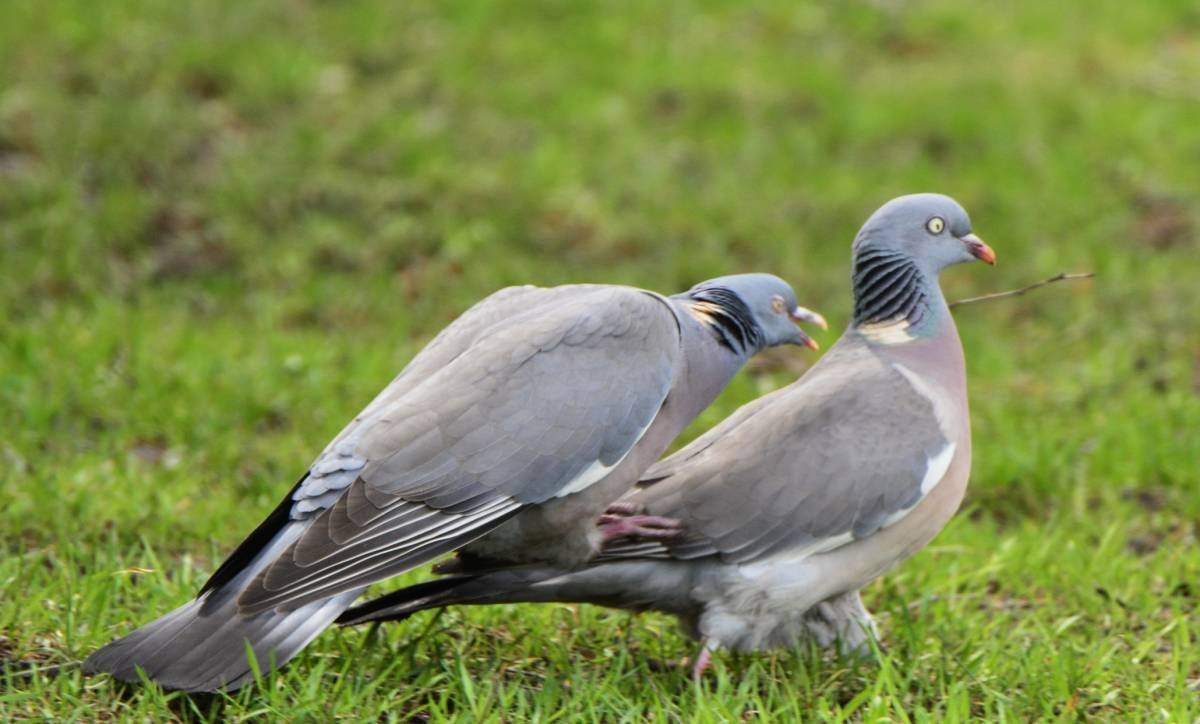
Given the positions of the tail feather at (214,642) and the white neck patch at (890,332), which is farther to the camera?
the white neck patch at (890,332)

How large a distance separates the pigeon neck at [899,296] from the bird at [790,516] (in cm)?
3

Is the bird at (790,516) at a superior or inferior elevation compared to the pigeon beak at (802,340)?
inferior

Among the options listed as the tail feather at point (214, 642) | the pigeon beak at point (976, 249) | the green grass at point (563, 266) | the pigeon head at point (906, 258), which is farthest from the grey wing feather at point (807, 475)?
the tail feather at point (214, 642)

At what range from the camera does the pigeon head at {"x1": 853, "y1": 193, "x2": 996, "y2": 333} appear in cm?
438

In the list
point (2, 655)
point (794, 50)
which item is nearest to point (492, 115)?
point (794, 50)

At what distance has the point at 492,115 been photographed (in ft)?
30.3

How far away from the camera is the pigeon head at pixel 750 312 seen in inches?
167

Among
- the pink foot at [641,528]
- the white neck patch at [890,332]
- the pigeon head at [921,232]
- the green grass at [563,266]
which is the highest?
the pigeon head at [921,232]

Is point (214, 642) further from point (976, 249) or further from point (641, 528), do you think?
point (976, 249)

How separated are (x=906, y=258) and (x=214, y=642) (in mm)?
2101

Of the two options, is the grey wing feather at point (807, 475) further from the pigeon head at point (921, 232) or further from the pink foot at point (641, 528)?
the pigeon head at point (921, 232)

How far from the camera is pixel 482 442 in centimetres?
380

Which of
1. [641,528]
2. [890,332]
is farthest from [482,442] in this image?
[890,332]

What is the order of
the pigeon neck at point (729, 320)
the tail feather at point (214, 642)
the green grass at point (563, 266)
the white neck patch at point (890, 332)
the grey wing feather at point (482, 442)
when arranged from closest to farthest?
1. the tail feather at point (214, 642)
2. the grey wing feather at point (482, 442)
3. the green grass at point (563, 266)
4. the pigeon neck at point (729, 320)
5. the white neck patch at point (890, 332)
